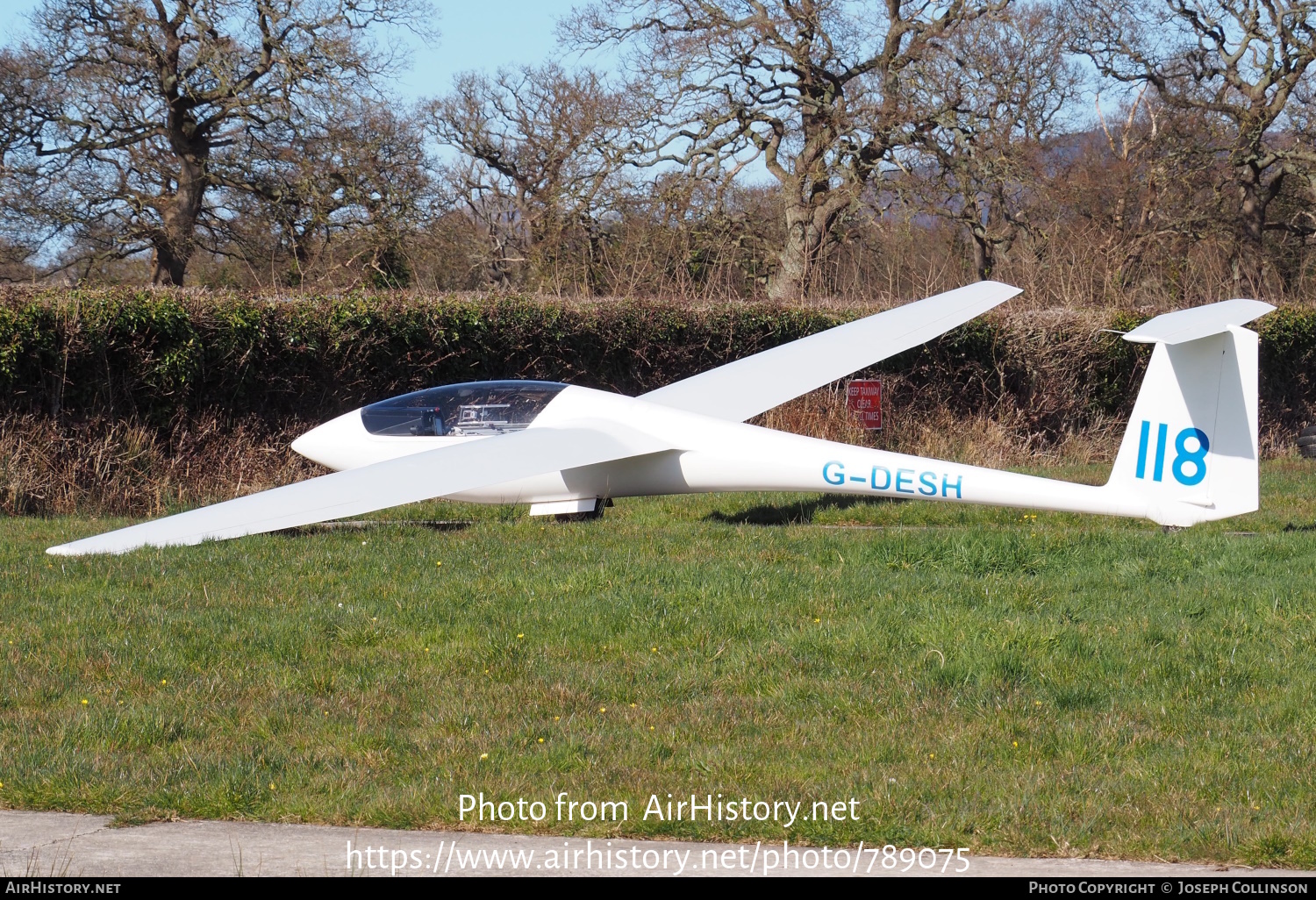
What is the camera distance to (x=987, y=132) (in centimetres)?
2908

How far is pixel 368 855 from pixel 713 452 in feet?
23.6

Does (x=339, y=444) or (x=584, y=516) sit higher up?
(x=339, y=444)

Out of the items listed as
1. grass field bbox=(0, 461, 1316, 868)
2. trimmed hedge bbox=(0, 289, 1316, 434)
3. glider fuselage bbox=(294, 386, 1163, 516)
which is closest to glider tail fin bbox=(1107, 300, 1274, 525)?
glider fuselage bbox=(294, 386, 1163, 516)

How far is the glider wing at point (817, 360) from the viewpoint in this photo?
1295 cm

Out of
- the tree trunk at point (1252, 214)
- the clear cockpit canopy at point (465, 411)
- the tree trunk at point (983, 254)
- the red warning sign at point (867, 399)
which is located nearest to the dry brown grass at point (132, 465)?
the clear cockpit canopy at point (465, 411)

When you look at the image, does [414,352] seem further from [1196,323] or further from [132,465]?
[1196,323]

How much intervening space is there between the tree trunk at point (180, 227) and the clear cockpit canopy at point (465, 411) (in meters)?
19.2

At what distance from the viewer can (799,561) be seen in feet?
29.9

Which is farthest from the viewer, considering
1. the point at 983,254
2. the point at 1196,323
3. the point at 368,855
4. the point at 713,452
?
the point at 983,254

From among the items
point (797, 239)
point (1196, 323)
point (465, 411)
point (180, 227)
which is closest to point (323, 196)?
point (180, 227)

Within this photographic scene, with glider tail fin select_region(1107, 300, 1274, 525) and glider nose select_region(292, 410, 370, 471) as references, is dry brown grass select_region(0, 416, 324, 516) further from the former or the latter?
glider tail fin select_region(1107, 300, 1274, 525)

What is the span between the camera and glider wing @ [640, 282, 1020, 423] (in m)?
12.9

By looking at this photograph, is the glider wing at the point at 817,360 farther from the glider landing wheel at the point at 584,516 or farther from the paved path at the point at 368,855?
the paved path at the point at 368,855

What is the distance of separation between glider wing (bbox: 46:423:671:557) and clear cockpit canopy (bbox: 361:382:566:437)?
412 mm
